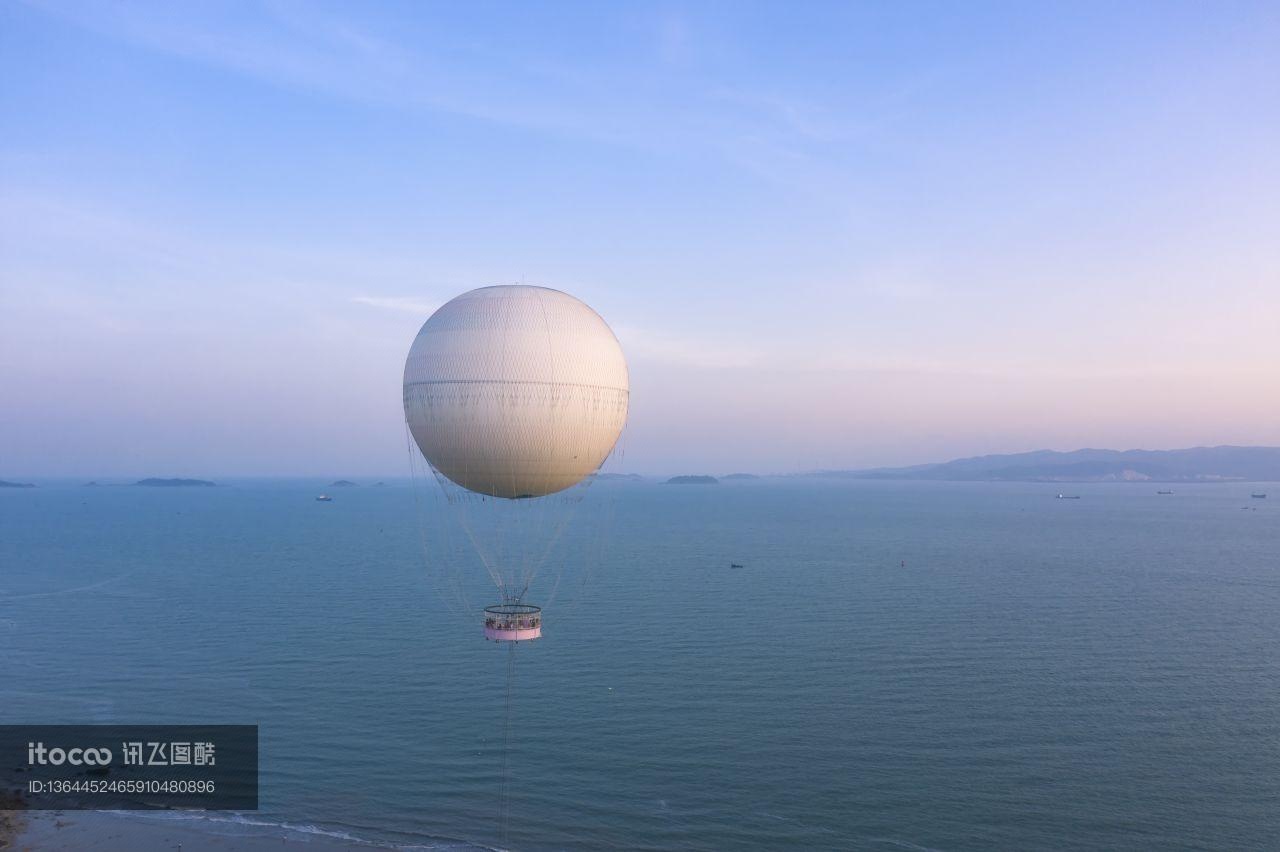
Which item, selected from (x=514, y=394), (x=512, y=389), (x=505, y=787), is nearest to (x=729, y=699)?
(x=505, y=787)

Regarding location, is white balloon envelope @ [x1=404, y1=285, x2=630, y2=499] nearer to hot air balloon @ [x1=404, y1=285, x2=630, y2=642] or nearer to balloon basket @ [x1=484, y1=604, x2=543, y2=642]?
hot air balloon @ [x1=404, y1=285, x2=630, y2=642]

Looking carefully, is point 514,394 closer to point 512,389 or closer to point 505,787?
point 512,389

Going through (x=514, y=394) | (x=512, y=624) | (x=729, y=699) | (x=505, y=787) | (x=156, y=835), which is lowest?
(x=156, y=835)

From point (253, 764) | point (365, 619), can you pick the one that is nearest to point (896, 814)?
point (253, 764)

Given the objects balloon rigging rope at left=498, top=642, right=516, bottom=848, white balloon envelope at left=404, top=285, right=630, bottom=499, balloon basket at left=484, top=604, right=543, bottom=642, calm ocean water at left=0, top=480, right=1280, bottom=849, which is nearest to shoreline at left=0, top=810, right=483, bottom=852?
calm ocean water at left=0, top=480, right=1280, bottom=849

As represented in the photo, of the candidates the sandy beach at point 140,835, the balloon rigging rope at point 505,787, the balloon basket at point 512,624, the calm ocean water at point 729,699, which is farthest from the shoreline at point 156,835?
the balloon basket at point 512,624

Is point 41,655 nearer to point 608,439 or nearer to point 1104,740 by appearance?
point 608,439
